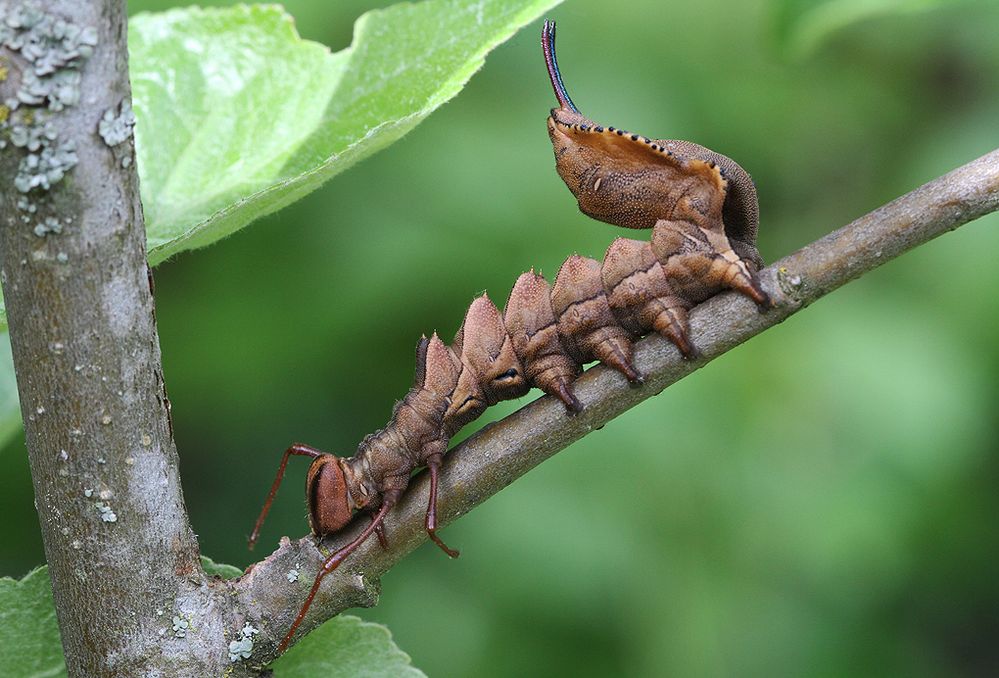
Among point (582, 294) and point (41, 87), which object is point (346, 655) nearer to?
point (582, 294)

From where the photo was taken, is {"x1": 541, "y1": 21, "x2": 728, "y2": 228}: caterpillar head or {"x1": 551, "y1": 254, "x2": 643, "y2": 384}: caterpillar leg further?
{"x1": 541, "y1": 21, "x2": 728, "y2": 228}: caterpillar head

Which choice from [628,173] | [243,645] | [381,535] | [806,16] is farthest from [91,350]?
[806,16]

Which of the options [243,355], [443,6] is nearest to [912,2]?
[443,6]

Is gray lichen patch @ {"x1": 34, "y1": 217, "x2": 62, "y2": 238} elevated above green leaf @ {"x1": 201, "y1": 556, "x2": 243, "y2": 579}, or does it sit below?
above

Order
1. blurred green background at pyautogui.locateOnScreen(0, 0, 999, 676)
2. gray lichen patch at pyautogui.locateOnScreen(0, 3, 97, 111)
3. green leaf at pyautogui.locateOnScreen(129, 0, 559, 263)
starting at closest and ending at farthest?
gray lichen patch at pyautogui.locateOnScreen(0, 3, 97, 111) → green leaf at pyautogui.locateOnScreen(129, 0, 559, 263) → blurred green background at pyautogui.locateOnScreen(0, 0, 999, 676)

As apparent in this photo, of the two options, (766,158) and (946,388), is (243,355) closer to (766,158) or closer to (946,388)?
(766,158)

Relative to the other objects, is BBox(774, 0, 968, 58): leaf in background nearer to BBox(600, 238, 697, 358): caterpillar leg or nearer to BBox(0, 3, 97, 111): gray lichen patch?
BBox(600, 238, 697, 358): caterpillar leg

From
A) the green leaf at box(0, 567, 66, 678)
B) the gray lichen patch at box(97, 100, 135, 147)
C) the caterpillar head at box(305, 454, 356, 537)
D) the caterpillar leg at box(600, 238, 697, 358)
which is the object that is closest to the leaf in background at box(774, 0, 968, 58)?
the caterpillar leg at box(600, 238, 697, 358)
